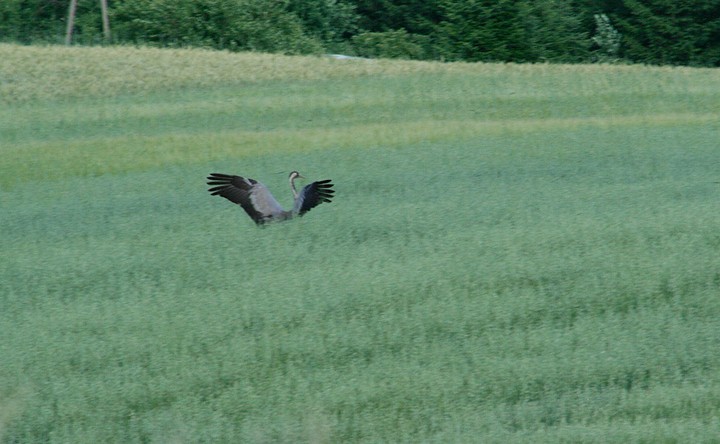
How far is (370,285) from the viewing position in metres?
9.73

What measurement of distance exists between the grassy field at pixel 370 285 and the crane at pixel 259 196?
0.84 feet

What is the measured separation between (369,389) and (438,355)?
772 mm

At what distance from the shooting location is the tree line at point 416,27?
139 feet

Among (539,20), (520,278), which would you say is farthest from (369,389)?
(539,20)

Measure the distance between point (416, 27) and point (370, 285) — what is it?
41.6 metres

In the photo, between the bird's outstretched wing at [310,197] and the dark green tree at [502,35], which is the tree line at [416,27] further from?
the bird's outstretched wing at [310,197]

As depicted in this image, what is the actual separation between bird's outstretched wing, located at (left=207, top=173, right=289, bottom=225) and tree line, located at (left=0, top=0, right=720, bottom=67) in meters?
29.5

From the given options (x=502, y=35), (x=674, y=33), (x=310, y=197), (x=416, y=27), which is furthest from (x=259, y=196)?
(x=416, y=27)

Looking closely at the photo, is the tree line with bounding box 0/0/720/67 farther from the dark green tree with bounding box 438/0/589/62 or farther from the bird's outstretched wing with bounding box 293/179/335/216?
the bird's outstretched wing with bounding box 293/179/335/216

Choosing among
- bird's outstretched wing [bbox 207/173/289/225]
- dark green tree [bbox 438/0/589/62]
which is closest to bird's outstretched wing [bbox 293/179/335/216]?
bird's outstretched wing [bbox 207/173/289/225]

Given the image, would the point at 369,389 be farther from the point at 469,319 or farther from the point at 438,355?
the point at 469,319

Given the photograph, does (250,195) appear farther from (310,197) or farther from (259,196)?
(310,197)

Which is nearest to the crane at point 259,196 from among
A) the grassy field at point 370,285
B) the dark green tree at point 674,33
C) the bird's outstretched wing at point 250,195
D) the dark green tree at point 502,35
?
the bird's outstretched wing at point 250,195

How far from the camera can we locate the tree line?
139 feet
